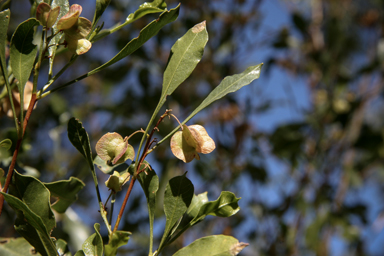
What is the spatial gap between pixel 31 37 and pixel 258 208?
49.8 inches

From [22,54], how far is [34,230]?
175mm

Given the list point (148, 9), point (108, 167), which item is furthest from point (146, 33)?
point (108, 167)

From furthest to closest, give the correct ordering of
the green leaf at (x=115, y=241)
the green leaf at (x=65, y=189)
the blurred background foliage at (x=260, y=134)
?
1. the blurred background foliage at (x=260, y=134)
2. the green leaf at (x=65, y=189)
3. the green leaf at (x=115, y=241)

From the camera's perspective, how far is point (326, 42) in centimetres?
174

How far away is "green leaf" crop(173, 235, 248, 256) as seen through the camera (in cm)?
31

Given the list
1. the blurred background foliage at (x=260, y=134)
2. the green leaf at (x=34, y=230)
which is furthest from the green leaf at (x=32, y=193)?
the blurred background foliage at (x=260, y=134)

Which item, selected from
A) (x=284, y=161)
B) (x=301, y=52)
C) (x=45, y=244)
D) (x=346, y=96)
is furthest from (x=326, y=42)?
(x=45, y=244)

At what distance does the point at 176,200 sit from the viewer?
35cm

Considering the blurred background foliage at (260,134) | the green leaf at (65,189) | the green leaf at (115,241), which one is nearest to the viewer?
the green leaf at (115,241)

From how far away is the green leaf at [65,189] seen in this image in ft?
1.28

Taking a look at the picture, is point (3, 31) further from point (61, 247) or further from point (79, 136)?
point (61, 247)

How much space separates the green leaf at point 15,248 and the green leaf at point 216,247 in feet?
0.67

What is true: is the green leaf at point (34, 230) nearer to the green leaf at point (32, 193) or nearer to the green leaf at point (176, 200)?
the green leaf at point (32, 193)

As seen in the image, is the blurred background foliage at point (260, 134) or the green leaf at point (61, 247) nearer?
the green leaf at point (61, 247)
